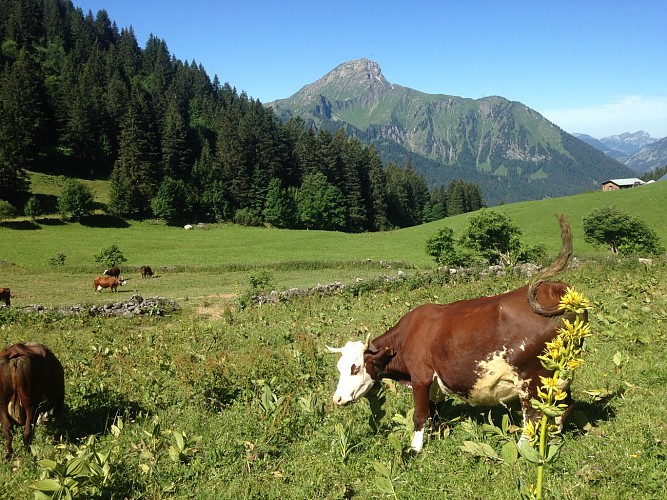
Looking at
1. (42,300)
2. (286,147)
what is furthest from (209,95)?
(42,300)

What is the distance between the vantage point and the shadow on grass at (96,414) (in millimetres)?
8055

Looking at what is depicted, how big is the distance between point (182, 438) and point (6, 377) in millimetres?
3093

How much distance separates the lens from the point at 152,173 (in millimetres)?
85125

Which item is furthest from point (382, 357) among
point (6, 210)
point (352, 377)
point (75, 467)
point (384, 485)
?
point (6, 210)

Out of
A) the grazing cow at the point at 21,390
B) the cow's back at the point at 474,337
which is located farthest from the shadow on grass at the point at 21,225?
the cow's back at the point at 474,337

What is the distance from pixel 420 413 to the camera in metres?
6.46

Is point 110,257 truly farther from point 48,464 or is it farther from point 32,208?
point 48,464

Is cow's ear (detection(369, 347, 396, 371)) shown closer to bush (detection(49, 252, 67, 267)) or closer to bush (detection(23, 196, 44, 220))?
bush (detection(49, 252, 67, 267))

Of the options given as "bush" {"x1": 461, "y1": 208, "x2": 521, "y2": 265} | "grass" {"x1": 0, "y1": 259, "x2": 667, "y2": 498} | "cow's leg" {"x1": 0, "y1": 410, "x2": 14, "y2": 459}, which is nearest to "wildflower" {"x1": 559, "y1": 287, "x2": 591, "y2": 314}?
"grass" {"x1": 0, "y1": 259, "x2": 667, "y2": 498}

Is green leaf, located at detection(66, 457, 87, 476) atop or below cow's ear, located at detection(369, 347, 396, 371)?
below

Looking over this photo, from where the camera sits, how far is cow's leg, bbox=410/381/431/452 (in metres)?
6.30

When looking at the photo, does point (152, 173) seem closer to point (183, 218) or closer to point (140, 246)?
point (183, 218)

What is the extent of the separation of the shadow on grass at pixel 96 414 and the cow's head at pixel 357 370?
3958 mm

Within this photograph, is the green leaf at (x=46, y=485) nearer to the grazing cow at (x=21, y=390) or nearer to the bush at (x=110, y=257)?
the grazing cow at (x=21, y=390)
